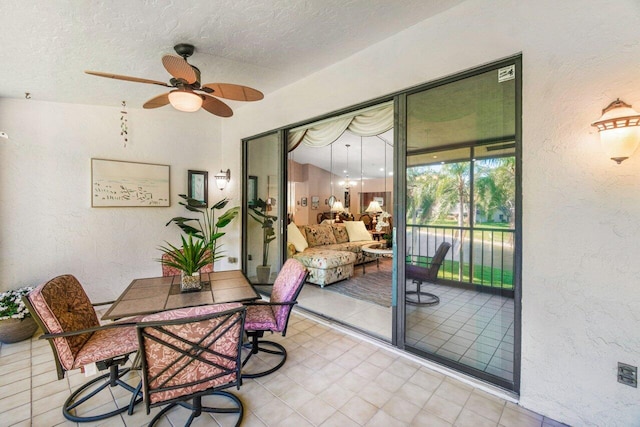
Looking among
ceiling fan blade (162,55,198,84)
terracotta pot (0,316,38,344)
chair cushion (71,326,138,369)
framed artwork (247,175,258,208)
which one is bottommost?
terracotta pot (0,316,38,344)

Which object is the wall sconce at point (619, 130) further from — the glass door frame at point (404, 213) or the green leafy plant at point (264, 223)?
the green leafy plant at point (264, 223)

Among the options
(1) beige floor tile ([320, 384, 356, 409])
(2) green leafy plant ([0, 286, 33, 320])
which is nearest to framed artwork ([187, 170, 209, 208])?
(2) green leafy plant ([0, 286, 33, 320])

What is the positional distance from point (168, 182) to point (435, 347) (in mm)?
4124

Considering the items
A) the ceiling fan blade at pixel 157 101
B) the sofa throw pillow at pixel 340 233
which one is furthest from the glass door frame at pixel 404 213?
the sofa throw pillow at pixel 340 233

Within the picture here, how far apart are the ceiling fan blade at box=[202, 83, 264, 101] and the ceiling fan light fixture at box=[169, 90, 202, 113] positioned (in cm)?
16

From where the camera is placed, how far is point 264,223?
13.9ft

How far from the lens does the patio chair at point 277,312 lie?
2194 millimetres

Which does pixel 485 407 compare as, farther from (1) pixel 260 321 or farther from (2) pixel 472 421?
(1) pixel 260 321

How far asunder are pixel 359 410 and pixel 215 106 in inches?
108

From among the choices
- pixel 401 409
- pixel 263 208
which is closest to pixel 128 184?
pixel 263 208

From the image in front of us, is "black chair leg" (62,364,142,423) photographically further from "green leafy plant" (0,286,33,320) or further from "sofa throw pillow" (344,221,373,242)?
"sofa throw pillow" (344,221,373,242)

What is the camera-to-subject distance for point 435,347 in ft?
7.64

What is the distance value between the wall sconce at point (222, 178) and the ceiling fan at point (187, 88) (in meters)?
1.96

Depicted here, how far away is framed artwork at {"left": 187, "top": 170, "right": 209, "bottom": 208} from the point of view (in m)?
4.42
